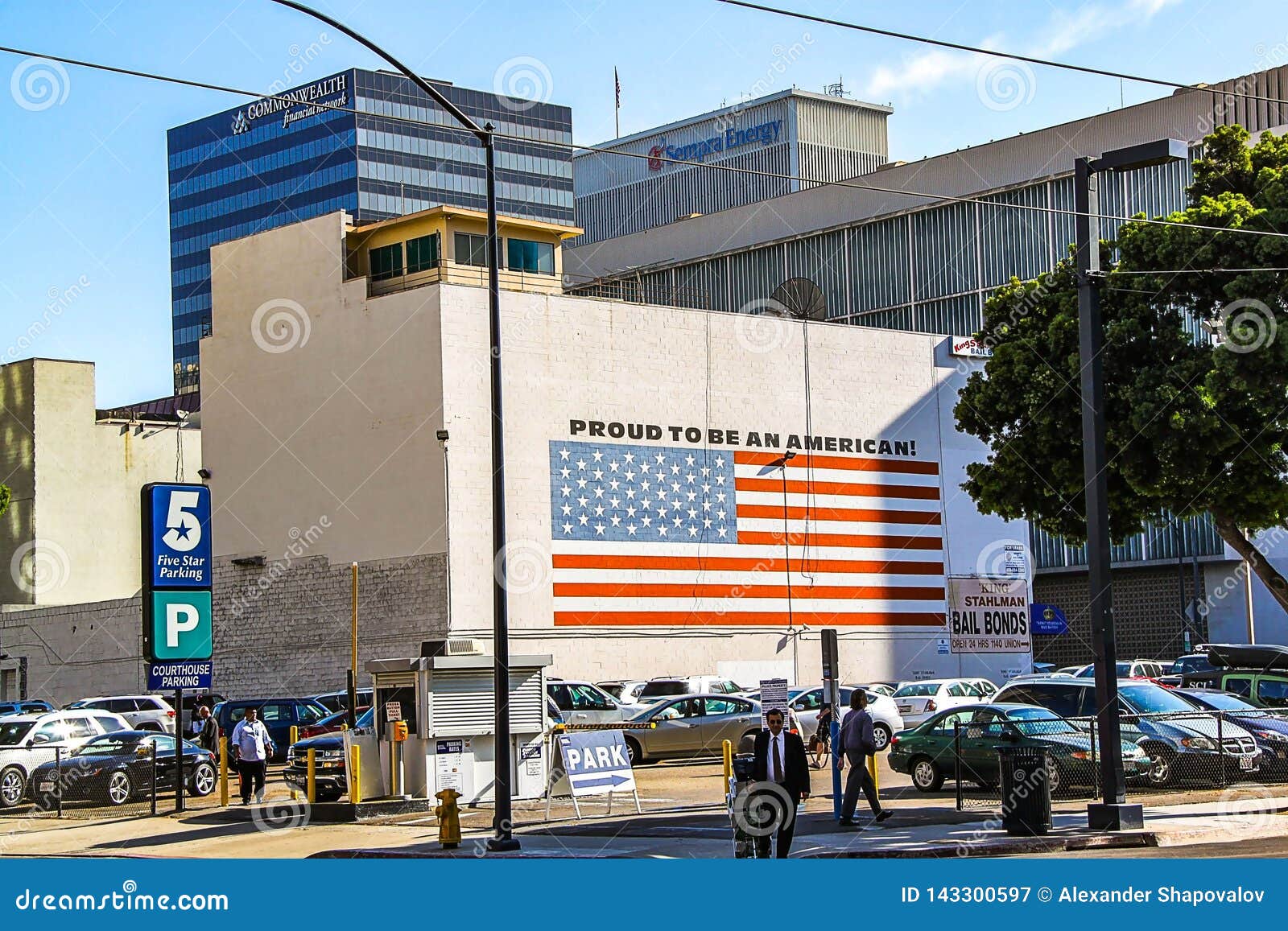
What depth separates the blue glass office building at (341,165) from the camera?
120562 mm

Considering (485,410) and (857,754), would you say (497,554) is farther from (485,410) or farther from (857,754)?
(485,410)

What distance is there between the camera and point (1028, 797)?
67.5ft

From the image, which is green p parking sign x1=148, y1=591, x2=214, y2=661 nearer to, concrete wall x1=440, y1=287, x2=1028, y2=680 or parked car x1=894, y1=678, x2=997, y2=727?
parked car x1=894, y1=678, x2=997, y2=727

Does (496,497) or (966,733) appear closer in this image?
(496,497)

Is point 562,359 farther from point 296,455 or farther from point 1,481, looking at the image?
point 1,481

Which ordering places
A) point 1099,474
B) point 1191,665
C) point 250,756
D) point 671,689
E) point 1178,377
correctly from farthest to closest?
point 1191,665 < point 671,689 < point 250,756 < point 1178,377 < point 1099,474

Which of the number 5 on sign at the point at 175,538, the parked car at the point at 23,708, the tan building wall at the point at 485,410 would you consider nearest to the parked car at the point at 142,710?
the parked car at the point at 23,708

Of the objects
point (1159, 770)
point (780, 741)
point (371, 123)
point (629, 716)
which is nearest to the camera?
point (780, 741)

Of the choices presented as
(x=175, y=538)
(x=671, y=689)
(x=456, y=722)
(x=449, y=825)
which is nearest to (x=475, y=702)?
(x=456, y=722)

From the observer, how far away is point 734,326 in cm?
5684

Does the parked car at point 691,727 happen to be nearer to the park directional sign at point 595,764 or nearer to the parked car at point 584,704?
the parked car at point 584,704

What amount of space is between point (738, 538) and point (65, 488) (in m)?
32.9
